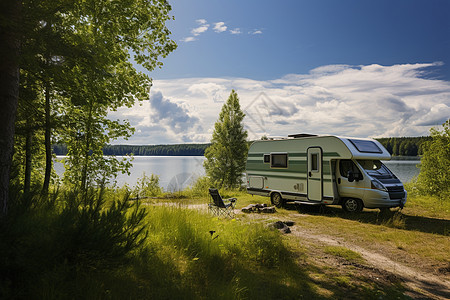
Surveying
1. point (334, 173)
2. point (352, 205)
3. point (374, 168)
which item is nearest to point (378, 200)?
point (352, 205)

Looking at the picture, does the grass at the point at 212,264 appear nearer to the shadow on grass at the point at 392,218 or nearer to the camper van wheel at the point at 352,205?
the shadow on grass at the point at 392,218

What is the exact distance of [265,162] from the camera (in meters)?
13.4

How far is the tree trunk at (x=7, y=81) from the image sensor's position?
374cm

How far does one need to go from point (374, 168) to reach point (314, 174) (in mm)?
2140

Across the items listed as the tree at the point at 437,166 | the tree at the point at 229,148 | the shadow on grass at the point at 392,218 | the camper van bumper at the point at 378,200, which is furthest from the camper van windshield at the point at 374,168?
the tree at the point at 229,148

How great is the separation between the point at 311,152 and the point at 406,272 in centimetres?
644

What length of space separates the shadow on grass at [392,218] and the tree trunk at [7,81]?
9.63 metres

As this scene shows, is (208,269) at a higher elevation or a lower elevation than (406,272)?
higher

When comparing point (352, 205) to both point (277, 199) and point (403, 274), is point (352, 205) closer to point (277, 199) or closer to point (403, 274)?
point (277, 199)

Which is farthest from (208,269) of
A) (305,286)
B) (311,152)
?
(311,152)

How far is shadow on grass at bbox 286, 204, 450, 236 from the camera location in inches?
350

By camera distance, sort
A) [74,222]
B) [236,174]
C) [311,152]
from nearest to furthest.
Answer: [74,222] < [311,152] < [236,174]

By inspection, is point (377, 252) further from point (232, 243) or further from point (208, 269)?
point (208, 269)

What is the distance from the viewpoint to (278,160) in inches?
507
